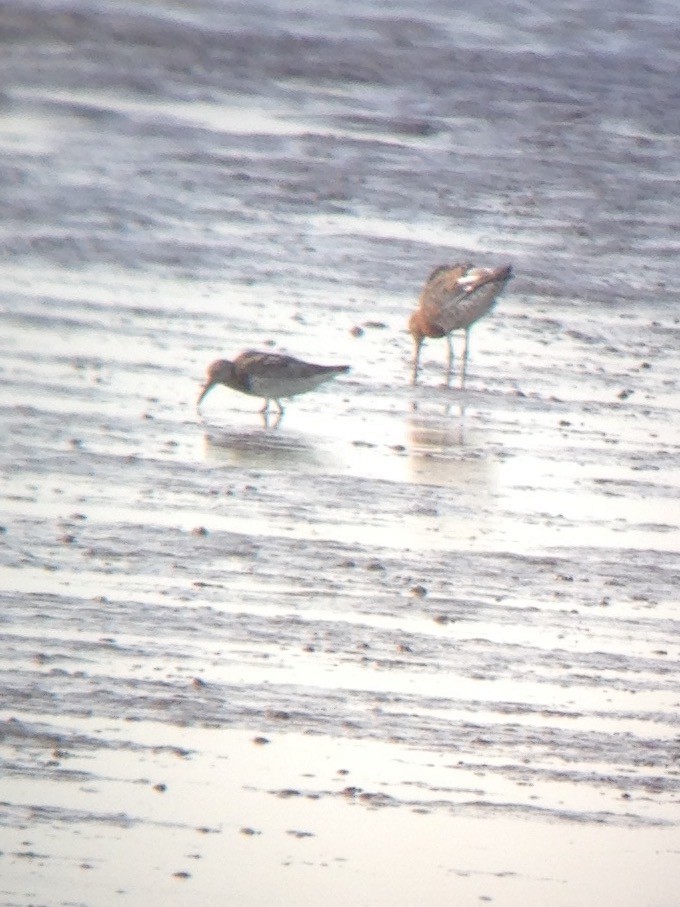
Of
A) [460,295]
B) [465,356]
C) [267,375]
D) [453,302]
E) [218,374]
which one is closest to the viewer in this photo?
[267,375]

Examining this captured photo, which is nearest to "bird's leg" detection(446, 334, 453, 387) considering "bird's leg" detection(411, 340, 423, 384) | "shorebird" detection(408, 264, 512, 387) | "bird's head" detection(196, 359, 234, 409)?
"shorebird" detection(408, 264, 512, 387)

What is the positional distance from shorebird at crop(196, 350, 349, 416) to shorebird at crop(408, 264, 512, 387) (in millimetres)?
992

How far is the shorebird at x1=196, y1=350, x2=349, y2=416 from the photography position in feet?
32.9

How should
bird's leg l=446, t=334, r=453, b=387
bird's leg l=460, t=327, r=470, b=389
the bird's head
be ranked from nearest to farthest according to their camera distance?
the bird's head < bird's leg l=460, t=327, r=470, b=389 < bird's leg l=446, t=334, r=453, b=387

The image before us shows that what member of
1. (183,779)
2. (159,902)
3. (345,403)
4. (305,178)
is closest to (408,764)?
(183,779)

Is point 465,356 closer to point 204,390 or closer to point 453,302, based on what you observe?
point 453,302

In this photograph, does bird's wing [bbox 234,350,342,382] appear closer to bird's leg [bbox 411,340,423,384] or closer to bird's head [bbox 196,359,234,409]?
bird's head [bbox 196,359,234,409]

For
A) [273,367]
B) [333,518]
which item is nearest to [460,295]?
[273,367]

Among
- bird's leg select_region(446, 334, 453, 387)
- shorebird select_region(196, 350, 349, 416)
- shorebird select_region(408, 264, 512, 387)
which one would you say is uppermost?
shorebird select_region(408, 264, 512, 387)

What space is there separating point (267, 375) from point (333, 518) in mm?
1868

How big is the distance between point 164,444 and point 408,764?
373 centimetres

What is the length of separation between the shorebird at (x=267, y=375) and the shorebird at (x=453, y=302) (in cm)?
99

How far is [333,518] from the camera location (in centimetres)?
831

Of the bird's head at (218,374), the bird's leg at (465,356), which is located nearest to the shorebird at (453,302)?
the bird's leg at (465,356)
